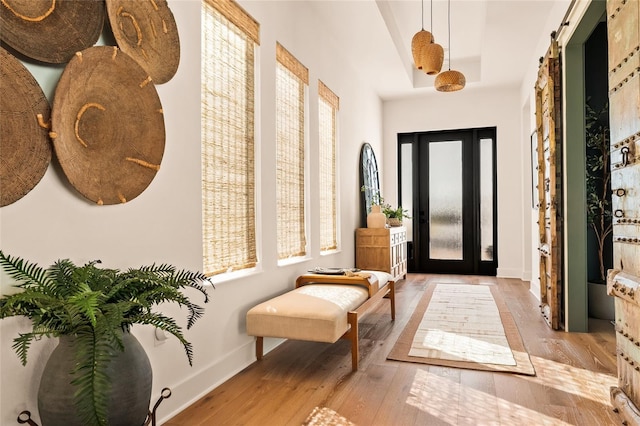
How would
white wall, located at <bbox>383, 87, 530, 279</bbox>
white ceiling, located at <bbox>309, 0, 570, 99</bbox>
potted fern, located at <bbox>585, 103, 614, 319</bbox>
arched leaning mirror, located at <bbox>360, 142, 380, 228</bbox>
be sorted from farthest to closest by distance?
white wall, located at <bbox>383, 87, 530, 279</bbox>, arched leaning mirror, located at <bbox>360, 142, 380, 228</bbox>, white ceiling, located at <bbox>309, 0, 570, 99</bbox>, potted fern, located at <bbox>585, 103, 614, 319</bbox>

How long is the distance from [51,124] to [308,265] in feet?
8.82

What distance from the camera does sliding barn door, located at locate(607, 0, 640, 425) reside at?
74.2 inches

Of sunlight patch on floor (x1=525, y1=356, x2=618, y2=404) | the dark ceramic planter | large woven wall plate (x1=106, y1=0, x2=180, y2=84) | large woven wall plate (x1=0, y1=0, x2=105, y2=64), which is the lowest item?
sunlight patch on floor (x1=525, y1=356, x2=618, y2=404)

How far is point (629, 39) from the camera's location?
1945mm

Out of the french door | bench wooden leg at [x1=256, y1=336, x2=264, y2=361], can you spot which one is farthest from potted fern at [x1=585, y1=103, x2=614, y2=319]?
bench wooden leg at [x1=256, y1=336, x2=264, y2=361]

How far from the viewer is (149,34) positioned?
2.02 m

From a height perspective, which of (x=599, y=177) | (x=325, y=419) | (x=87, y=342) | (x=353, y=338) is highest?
(x=599, y=177)

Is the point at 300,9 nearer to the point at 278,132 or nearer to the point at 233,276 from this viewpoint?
the point at 278,132

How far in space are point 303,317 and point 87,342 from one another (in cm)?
150

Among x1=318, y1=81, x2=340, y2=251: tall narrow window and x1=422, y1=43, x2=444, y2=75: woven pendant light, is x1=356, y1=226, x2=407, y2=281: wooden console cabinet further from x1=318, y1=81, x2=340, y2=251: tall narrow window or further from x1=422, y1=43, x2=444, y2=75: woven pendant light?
x1=422, y1=43, x2=444, y2=75: woven pendant light

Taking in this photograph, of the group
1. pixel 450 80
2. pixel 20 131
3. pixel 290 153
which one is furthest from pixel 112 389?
pixel 450 80

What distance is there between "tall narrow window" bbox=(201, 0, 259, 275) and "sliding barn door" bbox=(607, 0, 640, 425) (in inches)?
84.4

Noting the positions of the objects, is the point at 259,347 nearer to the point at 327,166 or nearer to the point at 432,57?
the point at 327,166

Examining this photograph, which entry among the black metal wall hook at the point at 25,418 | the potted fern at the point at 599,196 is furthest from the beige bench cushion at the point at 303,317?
the potted fern at the point at 599,196
